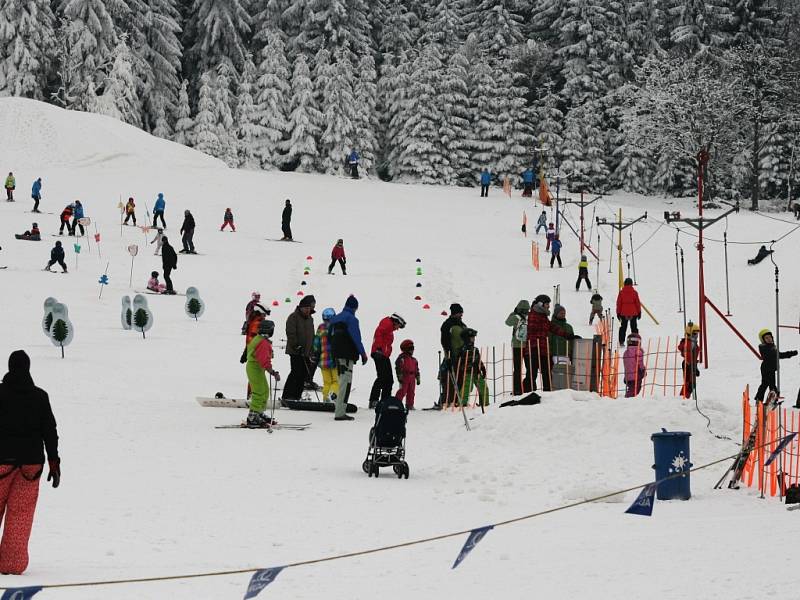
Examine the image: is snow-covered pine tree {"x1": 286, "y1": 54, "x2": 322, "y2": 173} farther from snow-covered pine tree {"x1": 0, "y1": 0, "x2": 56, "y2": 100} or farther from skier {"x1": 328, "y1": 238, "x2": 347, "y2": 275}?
skier {"x1": 328, "y1": 238, "x2": 347, "y2": 275}

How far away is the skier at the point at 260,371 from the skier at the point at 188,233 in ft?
67.1

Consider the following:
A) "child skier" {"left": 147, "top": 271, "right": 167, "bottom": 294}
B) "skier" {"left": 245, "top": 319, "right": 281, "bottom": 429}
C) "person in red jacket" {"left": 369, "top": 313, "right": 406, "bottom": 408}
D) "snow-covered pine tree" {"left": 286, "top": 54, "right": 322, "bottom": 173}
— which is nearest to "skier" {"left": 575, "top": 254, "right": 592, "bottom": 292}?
"child skier" {"left": 147, "top": 271, "right": 167, "bottom": 294}

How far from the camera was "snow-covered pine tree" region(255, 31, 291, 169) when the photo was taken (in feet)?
214

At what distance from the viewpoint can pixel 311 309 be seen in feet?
55.0

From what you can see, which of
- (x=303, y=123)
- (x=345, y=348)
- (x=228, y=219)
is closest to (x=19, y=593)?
(x=345, y=348)

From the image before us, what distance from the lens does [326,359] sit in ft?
54.4

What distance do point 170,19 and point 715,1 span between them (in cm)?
3188

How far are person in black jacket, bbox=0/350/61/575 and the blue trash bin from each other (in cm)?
551

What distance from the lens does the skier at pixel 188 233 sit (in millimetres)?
34844

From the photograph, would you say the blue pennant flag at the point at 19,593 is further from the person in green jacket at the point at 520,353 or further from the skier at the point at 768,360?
the skier at the point at 768,360

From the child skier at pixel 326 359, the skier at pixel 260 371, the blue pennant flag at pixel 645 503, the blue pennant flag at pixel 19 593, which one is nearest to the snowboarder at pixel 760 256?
the child skier at pixel 326 359

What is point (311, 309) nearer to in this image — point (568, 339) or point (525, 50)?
point (568, 339)

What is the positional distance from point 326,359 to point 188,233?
63.5ft

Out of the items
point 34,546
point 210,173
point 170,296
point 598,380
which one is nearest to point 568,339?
point 598,380
